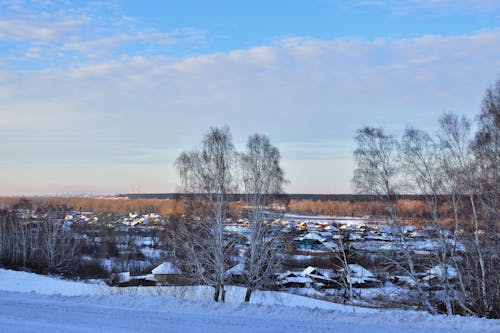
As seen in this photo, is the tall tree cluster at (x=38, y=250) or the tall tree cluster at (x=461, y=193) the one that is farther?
the tall tree cluster at (x=38, y=250)

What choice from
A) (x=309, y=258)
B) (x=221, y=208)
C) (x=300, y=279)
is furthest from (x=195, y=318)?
(x=309, y=258)

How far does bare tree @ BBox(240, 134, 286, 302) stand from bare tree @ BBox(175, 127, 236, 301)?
88 cm

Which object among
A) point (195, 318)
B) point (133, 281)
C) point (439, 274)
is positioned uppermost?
point (195, 318)

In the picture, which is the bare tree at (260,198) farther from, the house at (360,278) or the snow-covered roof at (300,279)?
the snow-covered roof at (300,279)

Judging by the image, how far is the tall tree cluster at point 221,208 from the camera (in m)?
20.3

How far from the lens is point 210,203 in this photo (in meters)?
20.6

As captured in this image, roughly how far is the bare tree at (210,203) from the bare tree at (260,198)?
2.89ft

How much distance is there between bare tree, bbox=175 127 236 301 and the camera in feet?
66.1

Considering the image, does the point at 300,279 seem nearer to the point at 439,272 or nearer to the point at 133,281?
the point at 133,281

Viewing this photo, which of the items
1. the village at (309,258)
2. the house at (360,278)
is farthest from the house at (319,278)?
the house at (360,278)

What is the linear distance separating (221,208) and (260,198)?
5.94 ft

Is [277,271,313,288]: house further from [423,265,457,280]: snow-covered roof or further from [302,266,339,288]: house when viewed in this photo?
[423,265,457,280]: snow-covered roof

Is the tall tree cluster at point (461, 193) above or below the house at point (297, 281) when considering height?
above

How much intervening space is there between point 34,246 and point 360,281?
127ft
